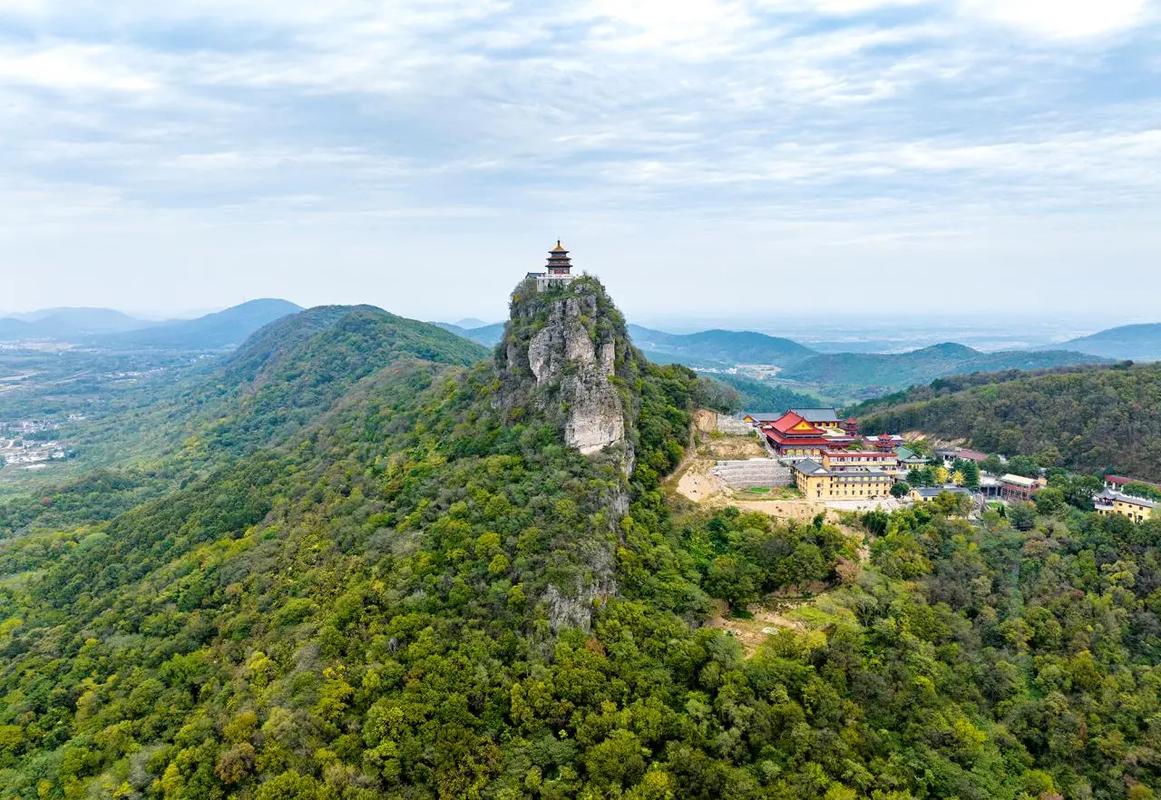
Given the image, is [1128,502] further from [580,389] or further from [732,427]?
[580,389]

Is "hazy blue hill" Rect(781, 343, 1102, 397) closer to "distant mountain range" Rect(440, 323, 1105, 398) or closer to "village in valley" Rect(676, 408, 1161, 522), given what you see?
"distant mountain range" Rect(440, 323, 1105, 398)

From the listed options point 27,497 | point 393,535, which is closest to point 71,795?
point 393,535

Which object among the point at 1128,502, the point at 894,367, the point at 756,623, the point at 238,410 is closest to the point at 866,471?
the point at 1128,502

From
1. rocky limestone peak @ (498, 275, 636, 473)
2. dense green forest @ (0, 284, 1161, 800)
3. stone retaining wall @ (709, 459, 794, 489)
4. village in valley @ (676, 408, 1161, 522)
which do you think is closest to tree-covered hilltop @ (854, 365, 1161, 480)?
village in valley @ (676, 408, 1161, 522)

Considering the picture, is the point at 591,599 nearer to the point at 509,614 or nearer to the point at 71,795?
the point at 509,614

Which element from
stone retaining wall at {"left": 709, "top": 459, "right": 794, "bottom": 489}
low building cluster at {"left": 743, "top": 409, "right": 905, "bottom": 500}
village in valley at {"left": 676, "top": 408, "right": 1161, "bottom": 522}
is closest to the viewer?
village in valley at {"left": 676, "top": 408, "right": 1161, "bottom": 522}

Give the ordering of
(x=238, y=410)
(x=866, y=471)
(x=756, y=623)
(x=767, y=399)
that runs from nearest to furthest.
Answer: (x=756, y=623) < (x=866, y=471) < (x=238, y=410) < (x=767, y=399)
